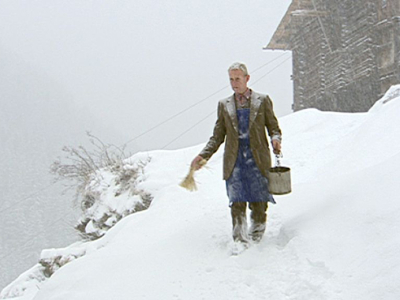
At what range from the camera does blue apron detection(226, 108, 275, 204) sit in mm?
3666

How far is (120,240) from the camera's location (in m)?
4.72

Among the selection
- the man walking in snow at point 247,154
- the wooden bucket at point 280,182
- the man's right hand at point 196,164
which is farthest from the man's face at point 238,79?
the wooden bucket at point 280,182

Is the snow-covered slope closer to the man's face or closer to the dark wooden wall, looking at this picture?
the man's face

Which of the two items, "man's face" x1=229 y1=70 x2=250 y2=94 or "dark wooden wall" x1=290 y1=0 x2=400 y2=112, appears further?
"dark wooden wall" x1=290 y1=0 x2=400 y2=112

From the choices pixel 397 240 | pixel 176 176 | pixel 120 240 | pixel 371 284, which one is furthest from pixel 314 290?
pixel 176 176

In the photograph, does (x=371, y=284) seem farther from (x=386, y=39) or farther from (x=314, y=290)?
(x=386, y=39)

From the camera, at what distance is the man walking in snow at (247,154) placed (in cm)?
367

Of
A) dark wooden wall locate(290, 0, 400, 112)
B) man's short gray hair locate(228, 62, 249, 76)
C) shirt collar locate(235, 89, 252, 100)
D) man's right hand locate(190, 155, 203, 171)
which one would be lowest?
dark wooden wall locate(290, 0, 400, 112)

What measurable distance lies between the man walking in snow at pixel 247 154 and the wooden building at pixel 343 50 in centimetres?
979

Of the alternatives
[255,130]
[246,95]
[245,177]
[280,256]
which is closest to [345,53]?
[246,95]

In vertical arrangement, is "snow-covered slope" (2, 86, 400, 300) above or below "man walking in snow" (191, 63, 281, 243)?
below

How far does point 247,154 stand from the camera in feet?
12.3

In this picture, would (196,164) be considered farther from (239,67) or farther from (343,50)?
(343,50)

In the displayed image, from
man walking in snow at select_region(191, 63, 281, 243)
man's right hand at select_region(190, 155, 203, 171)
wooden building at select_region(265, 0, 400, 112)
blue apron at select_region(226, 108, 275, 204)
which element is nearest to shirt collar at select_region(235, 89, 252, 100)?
man walking in snow at select_region(191, 63, 281, 243)
